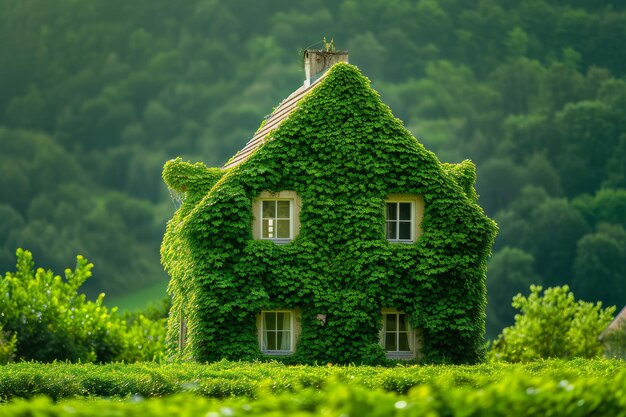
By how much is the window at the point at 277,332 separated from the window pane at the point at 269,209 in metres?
2.58

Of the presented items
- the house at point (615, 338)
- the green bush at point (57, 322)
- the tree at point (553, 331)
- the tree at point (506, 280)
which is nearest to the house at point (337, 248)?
the green bush at point (57, 322)

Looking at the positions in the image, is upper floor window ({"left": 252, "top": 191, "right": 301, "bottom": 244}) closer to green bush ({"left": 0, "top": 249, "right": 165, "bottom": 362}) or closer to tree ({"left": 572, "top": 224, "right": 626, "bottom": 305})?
green bush ({"left": 0, "top": 249, "right": 165, "bottom": 362})

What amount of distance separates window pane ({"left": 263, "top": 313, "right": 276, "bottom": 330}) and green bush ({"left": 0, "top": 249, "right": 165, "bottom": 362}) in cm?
1086

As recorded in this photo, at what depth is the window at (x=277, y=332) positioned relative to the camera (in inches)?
1097

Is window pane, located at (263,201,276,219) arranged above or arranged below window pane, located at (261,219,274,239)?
above

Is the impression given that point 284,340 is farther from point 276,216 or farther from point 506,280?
point 506,280

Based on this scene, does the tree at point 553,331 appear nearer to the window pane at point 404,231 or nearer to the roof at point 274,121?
the window pane at point 404,231

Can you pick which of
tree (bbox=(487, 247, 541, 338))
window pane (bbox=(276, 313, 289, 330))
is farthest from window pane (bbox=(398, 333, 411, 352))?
tree (bbox=(487, 247, 541, 338))

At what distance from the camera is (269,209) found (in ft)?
92.7

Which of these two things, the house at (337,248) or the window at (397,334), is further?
the window at (397,334)

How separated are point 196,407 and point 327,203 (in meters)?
19.3

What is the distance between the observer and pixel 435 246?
2808cm

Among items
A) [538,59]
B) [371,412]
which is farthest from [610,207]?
[371,412]

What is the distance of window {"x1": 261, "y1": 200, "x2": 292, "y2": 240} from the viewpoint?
28.2 meters
